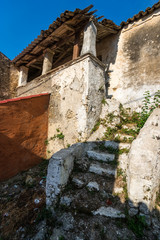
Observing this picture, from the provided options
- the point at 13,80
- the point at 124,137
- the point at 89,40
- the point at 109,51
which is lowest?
the point at 124,137

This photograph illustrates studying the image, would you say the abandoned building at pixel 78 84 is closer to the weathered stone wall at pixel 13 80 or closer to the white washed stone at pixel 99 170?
the white washed stone at pixel 99 170

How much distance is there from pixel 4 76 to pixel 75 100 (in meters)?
5.60

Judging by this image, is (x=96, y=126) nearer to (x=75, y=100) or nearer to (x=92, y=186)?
(x=75, y=100)

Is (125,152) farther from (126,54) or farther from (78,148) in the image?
(126,54)

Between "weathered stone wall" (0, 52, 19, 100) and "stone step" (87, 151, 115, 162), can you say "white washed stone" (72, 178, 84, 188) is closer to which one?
"stone step" (87, 151, 115, 162)

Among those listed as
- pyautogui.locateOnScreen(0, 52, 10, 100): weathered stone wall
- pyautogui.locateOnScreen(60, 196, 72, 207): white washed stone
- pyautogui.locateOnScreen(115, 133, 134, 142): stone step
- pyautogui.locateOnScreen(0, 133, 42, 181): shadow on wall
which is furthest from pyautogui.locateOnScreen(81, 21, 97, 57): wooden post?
pyautogui.locateOnScreen(0, 52, 10, 100): weathered stone wall

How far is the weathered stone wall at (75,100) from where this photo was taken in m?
3.69

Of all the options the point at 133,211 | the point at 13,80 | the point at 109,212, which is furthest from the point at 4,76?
the point at 133,211

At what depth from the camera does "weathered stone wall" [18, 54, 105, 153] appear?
3.69 meters

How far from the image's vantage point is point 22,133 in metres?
3.87

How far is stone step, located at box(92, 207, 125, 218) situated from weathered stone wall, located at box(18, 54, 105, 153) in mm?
1862

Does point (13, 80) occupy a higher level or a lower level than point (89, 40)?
lower

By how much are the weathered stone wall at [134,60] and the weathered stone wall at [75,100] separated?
1530 mm

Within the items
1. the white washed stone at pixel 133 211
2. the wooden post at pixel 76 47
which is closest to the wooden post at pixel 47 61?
the wooden post at pixel 76 47
